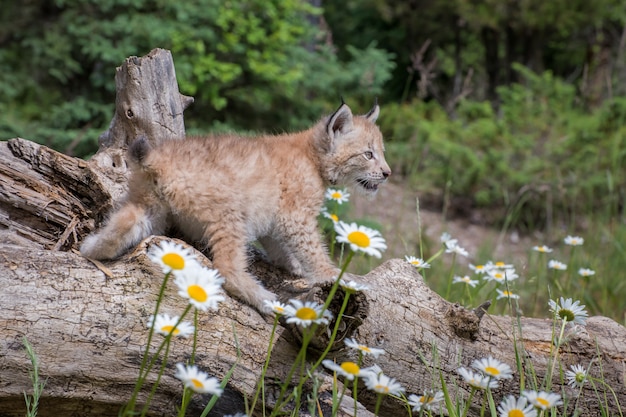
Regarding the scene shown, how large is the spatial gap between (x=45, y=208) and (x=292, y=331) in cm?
140

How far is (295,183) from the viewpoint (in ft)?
12.5

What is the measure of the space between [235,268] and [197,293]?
1277mm

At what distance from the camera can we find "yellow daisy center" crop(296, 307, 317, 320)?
7.23ft

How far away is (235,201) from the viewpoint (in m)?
3.36

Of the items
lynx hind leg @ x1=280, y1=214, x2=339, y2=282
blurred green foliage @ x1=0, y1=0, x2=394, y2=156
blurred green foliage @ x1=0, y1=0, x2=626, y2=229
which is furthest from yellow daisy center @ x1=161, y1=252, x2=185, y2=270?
blurred green foliage @ x1=0, y1=0, x2=394, y2=156

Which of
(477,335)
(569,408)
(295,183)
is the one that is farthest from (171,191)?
(569,408)

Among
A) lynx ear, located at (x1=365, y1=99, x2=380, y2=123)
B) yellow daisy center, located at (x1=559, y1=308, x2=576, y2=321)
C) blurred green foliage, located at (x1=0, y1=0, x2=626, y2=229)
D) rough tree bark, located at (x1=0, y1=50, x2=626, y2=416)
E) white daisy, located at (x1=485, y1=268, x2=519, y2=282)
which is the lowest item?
rough tree bark, located at (x1=0, y1=50, x2=626, y2=416)

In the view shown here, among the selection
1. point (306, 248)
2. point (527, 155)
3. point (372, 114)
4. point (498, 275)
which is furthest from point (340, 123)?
point (527, 155)

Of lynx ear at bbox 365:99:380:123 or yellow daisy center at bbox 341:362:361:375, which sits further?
lynx ear at bbox 365:99:380:123

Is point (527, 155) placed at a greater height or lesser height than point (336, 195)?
greater

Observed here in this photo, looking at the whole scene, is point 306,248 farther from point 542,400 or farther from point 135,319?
point 542,400

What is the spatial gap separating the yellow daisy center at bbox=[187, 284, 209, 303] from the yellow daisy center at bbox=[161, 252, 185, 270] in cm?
7

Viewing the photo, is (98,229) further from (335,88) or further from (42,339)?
(335,88)

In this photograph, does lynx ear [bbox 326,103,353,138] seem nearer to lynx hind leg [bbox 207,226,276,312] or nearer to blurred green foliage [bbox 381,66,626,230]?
lynx hind leg [bbox 207,226,276,312]
